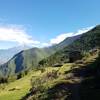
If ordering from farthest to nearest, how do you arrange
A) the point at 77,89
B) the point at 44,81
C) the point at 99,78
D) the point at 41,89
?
the point at 44,81
the point at 41,89
the point at 99,78
the point at 77,89

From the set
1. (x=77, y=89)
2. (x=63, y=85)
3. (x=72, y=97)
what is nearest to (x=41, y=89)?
(x=63, y=85)

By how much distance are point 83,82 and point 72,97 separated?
51.8 feet

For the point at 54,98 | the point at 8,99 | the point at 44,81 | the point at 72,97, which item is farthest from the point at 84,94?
the point at 8,99

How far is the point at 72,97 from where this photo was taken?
2318 inches

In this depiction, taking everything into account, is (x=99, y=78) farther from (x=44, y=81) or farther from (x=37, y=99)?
(x=44, y=81)

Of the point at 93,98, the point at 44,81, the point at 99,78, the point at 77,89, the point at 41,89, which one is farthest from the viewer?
the point at 44,81

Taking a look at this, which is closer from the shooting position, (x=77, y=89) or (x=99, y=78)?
(x=77, y=89)

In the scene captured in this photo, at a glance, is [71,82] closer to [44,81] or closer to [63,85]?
[63,85]

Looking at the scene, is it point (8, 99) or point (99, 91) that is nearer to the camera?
point (99, 91)

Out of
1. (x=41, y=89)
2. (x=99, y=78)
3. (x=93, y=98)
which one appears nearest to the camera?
(x=93, y=98)

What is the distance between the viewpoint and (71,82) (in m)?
76.1

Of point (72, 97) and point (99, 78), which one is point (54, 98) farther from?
point (99, 78)

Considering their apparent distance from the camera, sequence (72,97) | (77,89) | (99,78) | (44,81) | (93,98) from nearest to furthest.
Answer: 1. (93,98)
2. (72,97)
3. (77,89)
4. (99,78)
5. (44,81)

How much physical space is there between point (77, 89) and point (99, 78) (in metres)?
8.96
